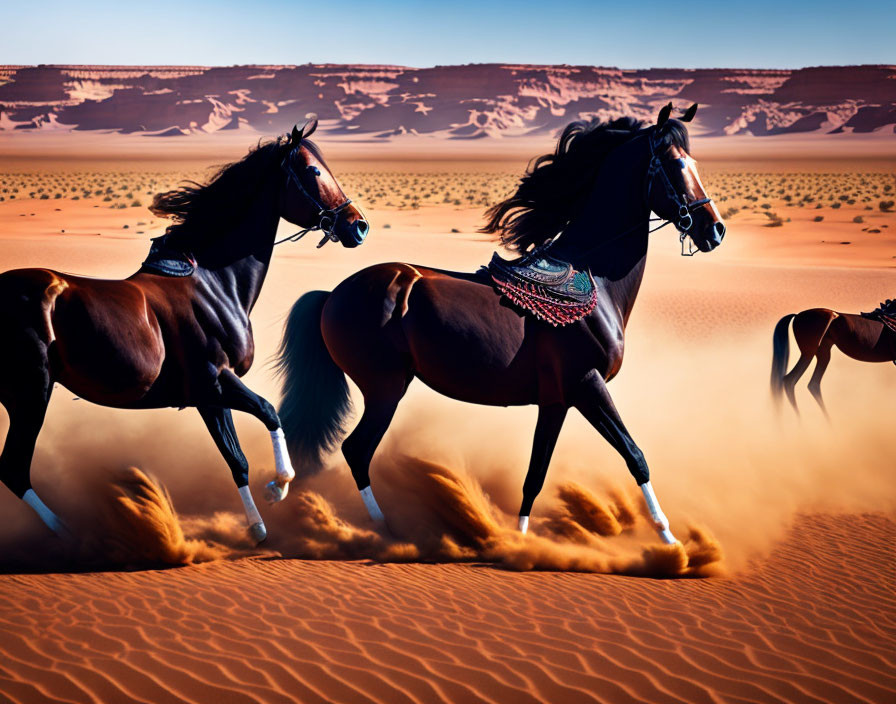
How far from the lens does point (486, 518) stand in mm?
6988

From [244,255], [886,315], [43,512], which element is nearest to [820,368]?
[886,315]

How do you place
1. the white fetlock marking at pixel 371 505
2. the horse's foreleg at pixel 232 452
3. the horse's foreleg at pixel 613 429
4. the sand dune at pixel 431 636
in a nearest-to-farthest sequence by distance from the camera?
the sand dune at pixel 431 636
the horse's foreleg at pixel 232 452
the horse's foreleg at pixel 613 429
the white fetlock marking at pixel 371 505

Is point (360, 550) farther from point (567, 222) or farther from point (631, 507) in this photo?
point (567, 222)


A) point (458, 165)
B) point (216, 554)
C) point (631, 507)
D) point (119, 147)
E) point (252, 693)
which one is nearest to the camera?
point (252, 693)

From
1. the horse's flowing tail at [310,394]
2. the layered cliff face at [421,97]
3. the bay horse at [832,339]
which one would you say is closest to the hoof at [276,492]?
the horse's flowing tail at [310,394]

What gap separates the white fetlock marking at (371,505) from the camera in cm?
681

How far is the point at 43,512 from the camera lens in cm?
618

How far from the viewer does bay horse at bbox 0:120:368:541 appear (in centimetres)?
589

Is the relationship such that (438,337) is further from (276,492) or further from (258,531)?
(258,531)

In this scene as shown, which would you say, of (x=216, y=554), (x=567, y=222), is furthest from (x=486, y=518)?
(x=567, y=222)

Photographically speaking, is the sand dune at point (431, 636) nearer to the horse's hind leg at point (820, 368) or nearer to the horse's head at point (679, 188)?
the horse's head at point (679, 188)

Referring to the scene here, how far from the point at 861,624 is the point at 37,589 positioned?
553 centimetres

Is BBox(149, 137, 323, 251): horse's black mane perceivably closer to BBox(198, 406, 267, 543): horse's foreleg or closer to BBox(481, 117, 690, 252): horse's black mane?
BBox(198, 406, 267, 543): horse's foreleg

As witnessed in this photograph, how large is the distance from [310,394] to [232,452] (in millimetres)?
907
